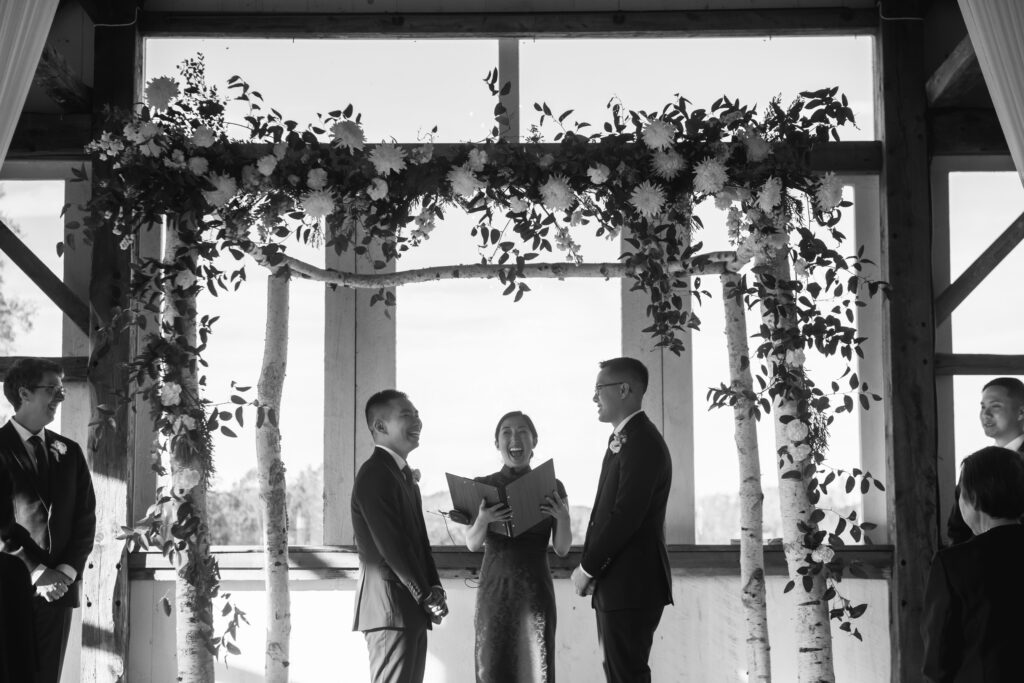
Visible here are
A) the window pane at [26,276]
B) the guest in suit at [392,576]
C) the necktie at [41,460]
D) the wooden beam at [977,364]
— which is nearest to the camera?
the guest in suit at [392,576]

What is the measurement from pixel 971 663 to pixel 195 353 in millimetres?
3838

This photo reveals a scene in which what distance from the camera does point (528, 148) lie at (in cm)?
543

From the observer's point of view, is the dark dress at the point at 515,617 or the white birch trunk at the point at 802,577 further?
the white birch trunk at the point at 802,577

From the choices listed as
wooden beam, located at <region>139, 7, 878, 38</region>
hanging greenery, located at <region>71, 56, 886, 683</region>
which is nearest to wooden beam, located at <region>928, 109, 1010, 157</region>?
wooden beam, located at <region>139, 7, 878, 38</region>

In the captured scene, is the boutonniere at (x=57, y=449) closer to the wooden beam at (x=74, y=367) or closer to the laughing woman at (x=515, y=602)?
the wooden beam at (x=74, y=367)

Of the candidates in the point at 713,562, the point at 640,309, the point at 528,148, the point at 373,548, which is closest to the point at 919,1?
the point at 640,309

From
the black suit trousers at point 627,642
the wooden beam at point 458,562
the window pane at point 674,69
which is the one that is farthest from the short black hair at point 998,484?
the window pane at point 674,69

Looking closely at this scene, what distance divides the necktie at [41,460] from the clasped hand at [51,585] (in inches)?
17.5

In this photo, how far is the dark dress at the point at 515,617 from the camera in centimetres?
537

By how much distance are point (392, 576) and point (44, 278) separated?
3.13m

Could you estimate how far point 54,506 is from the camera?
5320mm

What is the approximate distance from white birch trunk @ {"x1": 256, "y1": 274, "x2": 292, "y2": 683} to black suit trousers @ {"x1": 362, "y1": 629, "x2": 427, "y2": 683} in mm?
958

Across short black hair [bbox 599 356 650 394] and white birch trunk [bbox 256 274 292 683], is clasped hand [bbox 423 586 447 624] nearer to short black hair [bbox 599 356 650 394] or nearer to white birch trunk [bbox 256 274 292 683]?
white birch trunk [bbox 256 274 292 683]

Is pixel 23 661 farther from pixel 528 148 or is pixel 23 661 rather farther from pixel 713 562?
pixel 713 562
